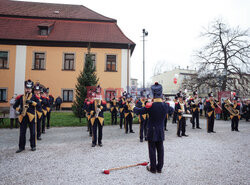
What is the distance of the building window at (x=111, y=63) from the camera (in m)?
24.2

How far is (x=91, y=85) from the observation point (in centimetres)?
1628

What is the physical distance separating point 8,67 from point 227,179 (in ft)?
84.9

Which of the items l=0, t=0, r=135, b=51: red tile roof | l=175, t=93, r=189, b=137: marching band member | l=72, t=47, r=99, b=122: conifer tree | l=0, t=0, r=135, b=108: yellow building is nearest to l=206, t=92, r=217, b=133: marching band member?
l=175, t=93, r=189, b=137: marching band member

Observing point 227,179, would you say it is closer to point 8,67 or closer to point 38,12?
point 8,67

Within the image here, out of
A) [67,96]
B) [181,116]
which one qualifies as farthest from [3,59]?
[181,116]

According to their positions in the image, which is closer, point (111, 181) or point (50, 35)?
point (111, 181)

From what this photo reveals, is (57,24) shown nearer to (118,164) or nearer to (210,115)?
(210,115)

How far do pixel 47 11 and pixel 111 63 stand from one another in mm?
13061

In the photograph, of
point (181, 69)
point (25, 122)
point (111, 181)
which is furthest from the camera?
point (181, 69)

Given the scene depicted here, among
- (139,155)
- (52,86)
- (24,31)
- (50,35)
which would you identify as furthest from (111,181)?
(24,31)

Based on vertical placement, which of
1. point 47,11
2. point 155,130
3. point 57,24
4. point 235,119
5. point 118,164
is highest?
point 47,11

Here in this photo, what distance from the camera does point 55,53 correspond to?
2336cm

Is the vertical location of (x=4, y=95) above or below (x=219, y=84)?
below

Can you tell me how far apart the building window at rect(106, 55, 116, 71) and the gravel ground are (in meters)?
17.9
